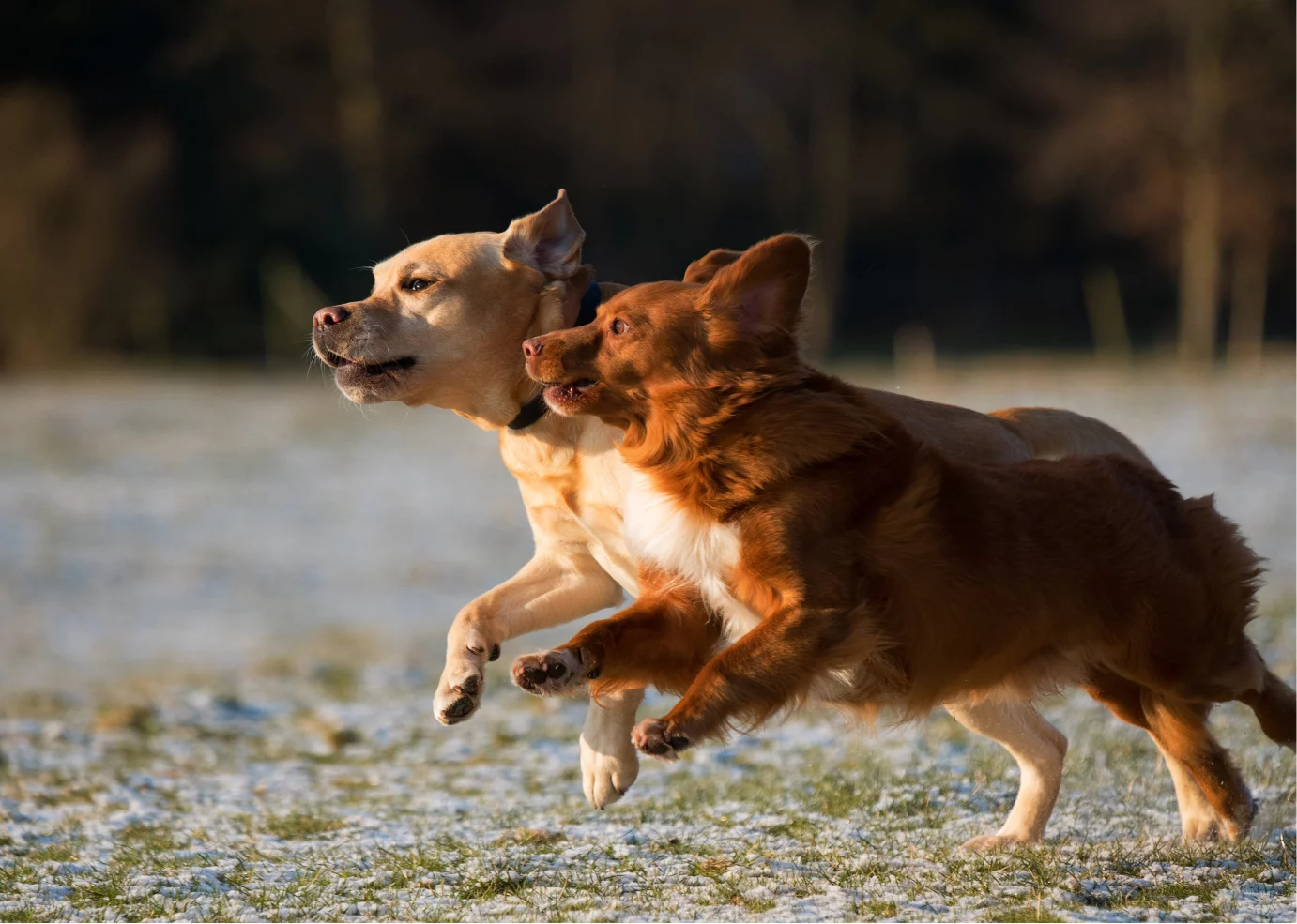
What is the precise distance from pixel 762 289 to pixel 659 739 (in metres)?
1.25

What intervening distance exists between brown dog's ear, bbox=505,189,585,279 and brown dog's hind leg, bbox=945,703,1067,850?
202 centimetres

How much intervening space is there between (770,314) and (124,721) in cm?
603

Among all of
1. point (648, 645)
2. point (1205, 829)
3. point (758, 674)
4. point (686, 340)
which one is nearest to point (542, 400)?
point (686, 340)

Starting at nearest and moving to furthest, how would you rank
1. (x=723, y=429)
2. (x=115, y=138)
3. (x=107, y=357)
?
(x=723, y=429) → (x=107, y=357) → (x=115, y=138)

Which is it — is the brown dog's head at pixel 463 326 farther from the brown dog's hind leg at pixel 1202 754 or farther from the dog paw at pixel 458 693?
the brown dog's hind leg at pixel 1202 754

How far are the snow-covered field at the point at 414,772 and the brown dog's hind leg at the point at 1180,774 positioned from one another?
138 mm

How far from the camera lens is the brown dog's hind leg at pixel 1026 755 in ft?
16.7

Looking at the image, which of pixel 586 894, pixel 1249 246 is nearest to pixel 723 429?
pixel 586 894

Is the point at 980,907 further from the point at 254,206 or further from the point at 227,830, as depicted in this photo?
the point at 254,206

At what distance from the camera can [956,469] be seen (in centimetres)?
424

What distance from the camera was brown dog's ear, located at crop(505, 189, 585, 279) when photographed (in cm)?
516

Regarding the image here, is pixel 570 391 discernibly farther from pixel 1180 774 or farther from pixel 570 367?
pixel 1180 774

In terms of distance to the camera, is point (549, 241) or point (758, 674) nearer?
point (758, 674)

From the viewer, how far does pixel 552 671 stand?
397 cm
